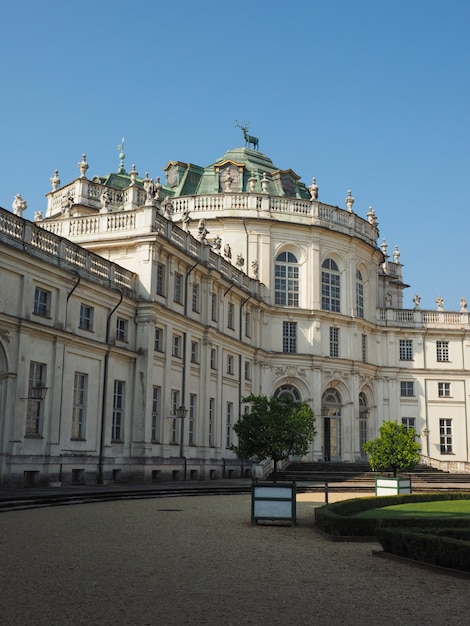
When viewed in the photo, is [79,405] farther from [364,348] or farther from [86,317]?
[364,348]

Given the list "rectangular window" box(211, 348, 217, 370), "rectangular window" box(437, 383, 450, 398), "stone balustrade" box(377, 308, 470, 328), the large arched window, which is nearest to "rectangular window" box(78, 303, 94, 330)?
"rectangular window" box(211, 348, 217, 370)

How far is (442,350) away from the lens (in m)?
62.0

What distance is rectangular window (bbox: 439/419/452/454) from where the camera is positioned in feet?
196

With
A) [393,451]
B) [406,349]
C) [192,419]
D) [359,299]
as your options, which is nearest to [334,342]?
[359,299]

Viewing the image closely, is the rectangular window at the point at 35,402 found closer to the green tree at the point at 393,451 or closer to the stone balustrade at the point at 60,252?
the stone balustrade at the point at 60,252

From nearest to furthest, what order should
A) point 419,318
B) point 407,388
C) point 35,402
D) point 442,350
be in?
1. point 35,402
2. point 407,388
3. point 442,350
4. point 419,318

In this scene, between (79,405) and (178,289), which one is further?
(178,289)

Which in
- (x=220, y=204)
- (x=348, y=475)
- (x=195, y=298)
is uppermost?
(x=220, y=204)

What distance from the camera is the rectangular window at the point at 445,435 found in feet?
196

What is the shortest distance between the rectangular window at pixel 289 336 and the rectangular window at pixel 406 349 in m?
11.4

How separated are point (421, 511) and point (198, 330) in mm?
23277

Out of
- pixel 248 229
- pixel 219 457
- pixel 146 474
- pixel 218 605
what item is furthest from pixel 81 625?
pixel 248 229

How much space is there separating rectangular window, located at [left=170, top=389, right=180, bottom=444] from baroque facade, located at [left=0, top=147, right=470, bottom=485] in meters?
0.09

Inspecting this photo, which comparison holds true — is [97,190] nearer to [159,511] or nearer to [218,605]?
[159,511]
